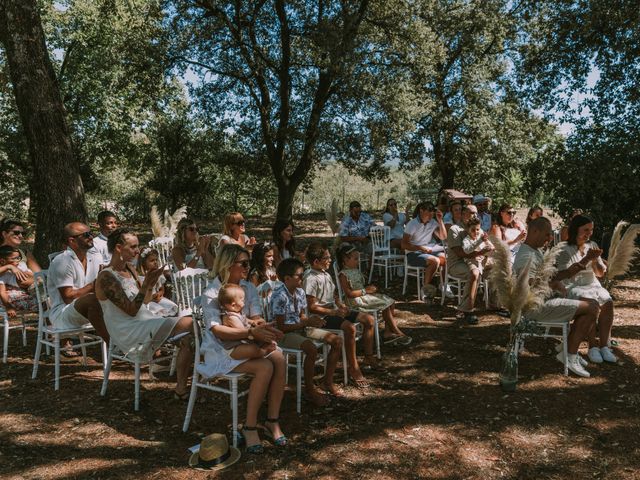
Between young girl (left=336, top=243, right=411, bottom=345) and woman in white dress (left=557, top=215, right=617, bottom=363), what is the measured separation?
1.83m

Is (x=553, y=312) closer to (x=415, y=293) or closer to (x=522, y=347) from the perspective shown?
(x=522, y=347)

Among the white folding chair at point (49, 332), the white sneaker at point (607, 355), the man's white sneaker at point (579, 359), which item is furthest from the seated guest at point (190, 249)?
the white sneaker at point (607, 355)

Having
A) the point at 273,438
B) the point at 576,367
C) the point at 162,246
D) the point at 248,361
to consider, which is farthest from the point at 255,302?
the point at 162,246

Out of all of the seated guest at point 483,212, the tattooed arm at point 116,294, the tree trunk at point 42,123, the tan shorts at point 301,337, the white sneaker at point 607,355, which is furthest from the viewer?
the seated guest at point 483,212

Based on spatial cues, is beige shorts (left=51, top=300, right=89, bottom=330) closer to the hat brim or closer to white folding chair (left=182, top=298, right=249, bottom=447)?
white folding chair (left=182, top=298, right=249, bottom=447)

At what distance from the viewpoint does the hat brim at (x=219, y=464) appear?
3295 millimetres

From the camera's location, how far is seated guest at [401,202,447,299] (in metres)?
7.79

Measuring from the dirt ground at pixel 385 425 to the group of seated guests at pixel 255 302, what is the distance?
249 millimetres

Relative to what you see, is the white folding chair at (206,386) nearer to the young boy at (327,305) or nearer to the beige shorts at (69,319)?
the young boy at (327,305)

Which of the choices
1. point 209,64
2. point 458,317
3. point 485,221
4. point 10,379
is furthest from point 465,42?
point 10,379

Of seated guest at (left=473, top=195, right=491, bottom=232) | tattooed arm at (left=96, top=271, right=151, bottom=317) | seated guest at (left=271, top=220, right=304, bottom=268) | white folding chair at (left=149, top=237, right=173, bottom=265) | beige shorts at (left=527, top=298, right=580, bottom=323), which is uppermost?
seated guest at (left=473, top=195, right=491, bottom=232)

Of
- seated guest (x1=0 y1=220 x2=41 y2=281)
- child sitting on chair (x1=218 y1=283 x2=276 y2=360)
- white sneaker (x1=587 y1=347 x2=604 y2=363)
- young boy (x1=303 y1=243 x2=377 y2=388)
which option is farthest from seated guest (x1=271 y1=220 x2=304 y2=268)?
white sneaker (x1=587 y1=347 x2=604 y2=363)

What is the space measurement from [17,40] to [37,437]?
18.1 ft

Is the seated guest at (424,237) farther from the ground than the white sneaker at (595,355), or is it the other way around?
the seated guest at (424,237)
